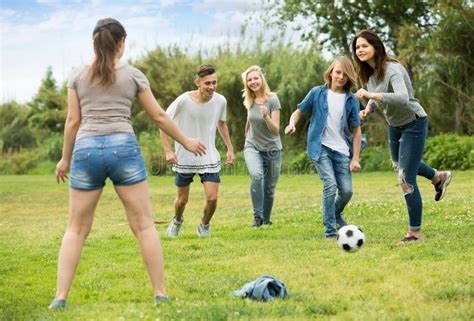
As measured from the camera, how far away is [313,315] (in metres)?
5.38

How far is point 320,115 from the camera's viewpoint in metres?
9.39

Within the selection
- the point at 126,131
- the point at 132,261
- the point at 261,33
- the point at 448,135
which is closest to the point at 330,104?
the point at 132,261

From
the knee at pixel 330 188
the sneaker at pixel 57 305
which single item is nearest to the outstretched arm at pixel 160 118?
the sneaker at pixel 57 305

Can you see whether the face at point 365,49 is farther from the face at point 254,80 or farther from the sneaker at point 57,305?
the sneaker at point 57,305

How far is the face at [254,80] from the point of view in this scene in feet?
34.6

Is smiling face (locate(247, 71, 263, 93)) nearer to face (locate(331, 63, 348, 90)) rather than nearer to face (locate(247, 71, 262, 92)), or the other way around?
face (locate(247, 71, 262, 92))

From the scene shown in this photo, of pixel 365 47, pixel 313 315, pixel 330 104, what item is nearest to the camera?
pixel 313 315

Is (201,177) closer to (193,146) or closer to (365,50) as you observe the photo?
(365,50)

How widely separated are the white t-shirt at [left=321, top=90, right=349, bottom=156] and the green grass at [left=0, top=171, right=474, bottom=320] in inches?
39.9

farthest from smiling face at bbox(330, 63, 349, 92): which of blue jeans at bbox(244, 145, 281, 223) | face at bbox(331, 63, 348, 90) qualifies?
blue jeans at bbox(244, 145, 281, 223)

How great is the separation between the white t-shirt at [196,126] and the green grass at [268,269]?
827 mm

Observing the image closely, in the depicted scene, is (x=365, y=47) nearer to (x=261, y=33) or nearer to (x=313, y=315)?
(x=313, y=315)

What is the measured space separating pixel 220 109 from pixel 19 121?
28676 millimetres

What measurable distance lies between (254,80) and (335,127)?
5.05 ft
